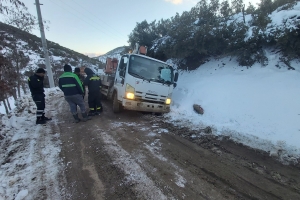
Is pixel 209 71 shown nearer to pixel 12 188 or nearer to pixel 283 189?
pixel 283 189

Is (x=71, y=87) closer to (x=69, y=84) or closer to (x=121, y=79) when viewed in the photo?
(x=69, y=84)

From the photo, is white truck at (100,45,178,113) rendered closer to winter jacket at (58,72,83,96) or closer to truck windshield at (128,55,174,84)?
truck windshield at (128,55,174,84)

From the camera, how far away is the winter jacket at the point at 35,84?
5.68 m

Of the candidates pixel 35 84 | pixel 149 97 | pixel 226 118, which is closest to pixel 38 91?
pixel 35 84

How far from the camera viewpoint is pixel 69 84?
Answer: 568 cm

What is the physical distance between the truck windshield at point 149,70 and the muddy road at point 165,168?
215cm

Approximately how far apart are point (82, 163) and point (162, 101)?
390 centimetres

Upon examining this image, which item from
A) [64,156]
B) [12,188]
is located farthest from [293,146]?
[12,188]

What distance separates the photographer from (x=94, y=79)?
269 inches

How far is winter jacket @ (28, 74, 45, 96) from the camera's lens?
5680 millimetres

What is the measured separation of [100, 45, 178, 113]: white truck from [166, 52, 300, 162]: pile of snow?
982 millimetres

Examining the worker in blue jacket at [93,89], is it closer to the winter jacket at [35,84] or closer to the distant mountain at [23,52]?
the winter jacket at [35,84]

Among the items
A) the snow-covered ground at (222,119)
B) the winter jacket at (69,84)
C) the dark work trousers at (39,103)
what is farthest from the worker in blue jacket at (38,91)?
the winter jacket at (69,84)

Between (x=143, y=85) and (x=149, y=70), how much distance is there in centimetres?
76
